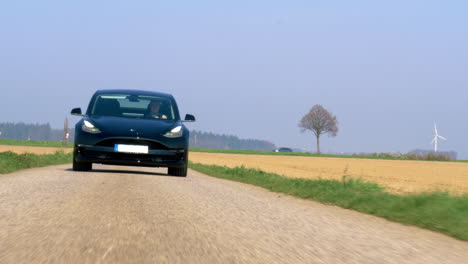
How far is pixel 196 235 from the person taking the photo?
523 centimetres

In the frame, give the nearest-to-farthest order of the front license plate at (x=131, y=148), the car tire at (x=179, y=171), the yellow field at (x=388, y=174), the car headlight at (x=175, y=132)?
the front license plate at (x=131, y=148) < the car headlight at (x=175, y=132) < the car tire at (x=179, y=171) < the yellow field at (x=388, y=174)

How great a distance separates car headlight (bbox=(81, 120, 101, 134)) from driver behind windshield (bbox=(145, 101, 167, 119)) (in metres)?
1.48

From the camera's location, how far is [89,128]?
42.3 feet

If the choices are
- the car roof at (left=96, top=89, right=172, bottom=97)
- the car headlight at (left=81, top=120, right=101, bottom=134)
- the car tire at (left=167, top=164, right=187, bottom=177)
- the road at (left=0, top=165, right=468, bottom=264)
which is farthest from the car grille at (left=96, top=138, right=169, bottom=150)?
the road at (left=0, top=165, right=468, bottom=264)

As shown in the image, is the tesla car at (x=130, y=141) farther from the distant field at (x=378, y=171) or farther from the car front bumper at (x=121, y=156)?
the distant field at (x=378, y=171)

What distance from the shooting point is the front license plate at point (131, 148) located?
12.7m

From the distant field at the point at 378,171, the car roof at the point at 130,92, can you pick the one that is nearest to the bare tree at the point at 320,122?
the distant field at the point at 378,171

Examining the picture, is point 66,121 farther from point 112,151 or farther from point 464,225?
point 464,225

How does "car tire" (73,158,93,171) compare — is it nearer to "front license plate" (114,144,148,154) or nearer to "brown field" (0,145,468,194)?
"front license plate" (114,144,148,154)

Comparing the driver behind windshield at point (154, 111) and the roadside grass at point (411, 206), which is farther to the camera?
the driver behind windshield at point (154, 111)

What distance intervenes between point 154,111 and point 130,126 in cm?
134

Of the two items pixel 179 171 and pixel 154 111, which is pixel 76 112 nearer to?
pixel 154 111

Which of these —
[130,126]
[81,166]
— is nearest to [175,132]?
[130,126]

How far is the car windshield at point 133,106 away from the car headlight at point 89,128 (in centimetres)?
97
